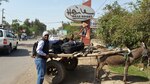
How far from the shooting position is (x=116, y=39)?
1462cm

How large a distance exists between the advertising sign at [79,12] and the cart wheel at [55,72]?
477 cm

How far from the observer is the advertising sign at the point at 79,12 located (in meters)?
14.5

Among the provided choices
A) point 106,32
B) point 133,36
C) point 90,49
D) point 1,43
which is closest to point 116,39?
point 133,36

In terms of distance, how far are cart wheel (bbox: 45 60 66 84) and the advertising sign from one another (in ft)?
15.6

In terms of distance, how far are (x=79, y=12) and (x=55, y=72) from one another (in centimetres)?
494

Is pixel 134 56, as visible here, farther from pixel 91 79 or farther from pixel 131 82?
pixel 91 79

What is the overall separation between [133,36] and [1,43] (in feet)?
33.8

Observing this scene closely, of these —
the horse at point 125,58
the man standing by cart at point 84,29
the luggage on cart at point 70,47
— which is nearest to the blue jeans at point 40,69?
the luggage on cart at point 70,47

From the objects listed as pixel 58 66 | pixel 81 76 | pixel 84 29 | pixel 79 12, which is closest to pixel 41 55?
pixel 58 66

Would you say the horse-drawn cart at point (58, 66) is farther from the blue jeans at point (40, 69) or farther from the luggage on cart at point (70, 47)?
the blue jeans at point (40, 69)

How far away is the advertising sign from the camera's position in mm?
14547

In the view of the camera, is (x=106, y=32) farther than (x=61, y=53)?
Yes

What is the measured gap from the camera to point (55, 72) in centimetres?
1038

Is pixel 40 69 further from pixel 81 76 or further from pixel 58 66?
pixel 81 76
